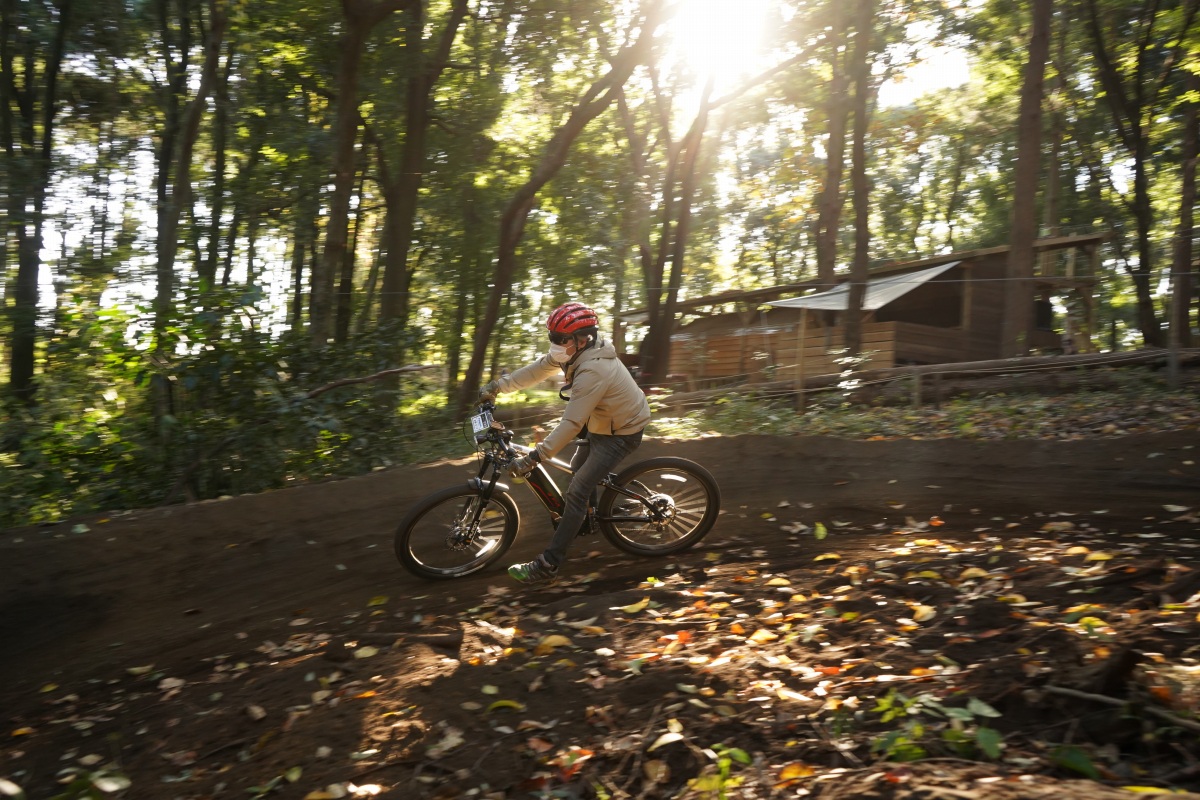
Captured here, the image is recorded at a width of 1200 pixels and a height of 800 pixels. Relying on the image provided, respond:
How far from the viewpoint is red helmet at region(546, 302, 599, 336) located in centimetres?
643

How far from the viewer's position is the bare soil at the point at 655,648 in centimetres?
387

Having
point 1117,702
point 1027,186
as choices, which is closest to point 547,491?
point 1117,702

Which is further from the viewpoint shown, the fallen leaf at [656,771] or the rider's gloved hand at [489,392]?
the rider's gloved hand at [489,392]

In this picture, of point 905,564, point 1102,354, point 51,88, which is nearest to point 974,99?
point 1102,354

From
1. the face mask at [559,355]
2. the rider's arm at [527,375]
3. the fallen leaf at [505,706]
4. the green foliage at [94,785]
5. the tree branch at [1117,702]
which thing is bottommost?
the green foliage at [94,785]

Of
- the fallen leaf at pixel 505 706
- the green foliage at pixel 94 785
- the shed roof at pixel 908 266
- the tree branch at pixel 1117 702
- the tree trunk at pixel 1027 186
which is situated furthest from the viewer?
the shed roof at pixel 908 266

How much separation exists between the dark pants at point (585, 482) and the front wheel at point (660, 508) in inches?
8.5

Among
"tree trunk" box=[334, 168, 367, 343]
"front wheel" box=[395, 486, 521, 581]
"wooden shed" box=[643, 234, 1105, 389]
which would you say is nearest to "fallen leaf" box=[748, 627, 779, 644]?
"front wheel" box=[395, 486, 521, 581]

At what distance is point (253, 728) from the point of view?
15.8 ft

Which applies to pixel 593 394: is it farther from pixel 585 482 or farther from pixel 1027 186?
pixel 1027 186

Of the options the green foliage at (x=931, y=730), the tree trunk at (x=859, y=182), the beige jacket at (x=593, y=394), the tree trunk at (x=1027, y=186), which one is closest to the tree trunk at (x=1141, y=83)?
the tree trunk at (x=1027, y=186)

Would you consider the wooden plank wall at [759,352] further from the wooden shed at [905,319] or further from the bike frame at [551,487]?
the bike frame at [551,487]

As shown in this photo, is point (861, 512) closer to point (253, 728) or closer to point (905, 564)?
point (905, 564)

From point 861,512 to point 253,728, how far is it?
519 cm
